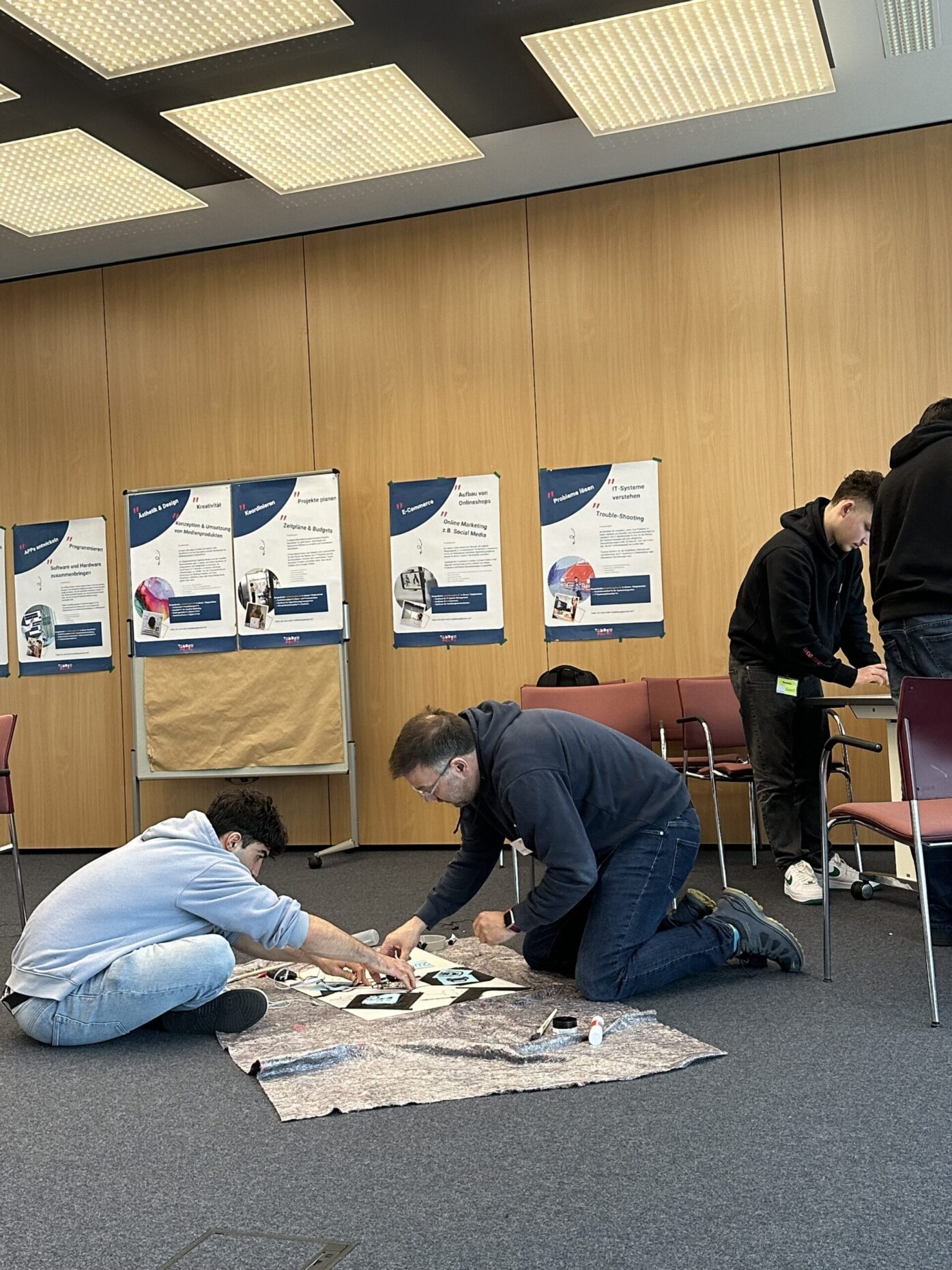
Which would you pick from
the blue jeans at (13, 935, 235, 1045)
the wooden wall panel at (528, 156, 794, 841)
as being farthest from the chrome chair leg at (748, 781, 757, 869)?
the blue jeans at (13, 935, 235, 1045)

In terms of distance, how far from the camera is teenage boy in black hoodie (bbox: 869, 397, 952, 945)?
379 centimetres

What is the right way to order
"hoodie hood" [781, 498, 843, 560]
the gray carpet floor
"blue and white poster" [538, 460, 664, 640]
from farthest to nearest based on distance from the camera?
"blue and white poster" [538, 460, 664, 640] < "hoodie hood" [781, 498, 843, 560] < the gray carpet floor

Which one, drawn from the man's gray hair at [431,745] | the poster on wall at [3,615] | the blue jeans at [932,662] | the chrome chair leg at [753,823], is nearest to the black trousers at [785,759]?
the chrome chair leg at [753,823]

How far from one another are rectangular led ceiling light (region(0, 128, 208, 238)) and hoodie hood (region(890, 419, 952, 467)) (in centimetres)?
370

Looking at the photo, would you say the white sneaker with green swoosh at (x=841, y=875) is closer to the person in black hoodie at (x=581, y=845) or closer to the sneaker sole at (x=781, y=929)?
the sneaker sole at (x=781, y=929)

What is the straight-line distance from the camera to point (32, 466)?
7527mm

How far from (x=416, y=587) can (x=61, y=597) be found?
90.6 inches

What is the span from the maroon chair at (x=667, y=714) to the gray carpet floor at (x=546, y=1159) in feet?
7.76

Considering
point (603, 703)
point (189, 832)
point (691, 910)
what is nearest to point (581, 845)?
point (691, 910)

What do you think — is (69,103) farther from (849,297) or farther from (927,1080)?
(927,1080)

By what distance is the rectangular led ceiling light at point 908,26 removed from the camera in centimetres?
469

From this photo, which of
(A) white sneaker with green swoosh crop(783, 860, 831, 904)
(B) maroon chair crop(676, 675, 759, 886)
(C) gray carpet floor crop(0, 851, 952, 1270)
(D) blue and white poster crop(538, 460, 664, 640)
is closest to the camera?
(C) gray carpet floor crop(0, 851, 952, 1270)

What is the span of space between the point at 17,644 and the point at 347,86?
4.14 metres

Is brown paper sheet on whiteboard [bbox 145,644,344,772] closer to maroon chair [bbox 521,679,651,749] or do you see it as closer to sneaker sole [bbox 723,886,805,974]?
maroon chair [bbox 521,679,651,749]
